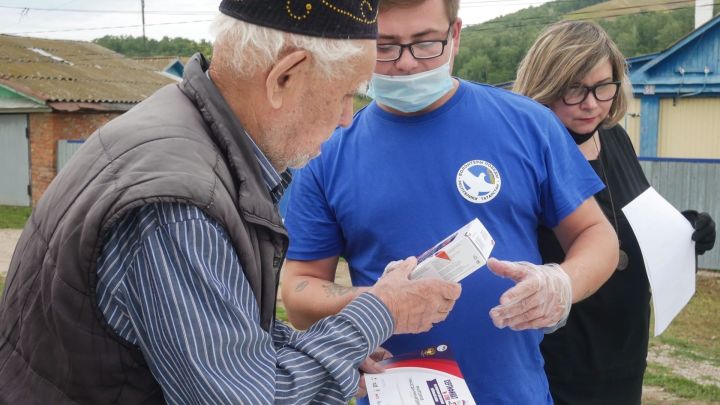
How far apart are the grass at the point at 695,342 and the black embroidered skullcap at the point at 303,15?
542 centimetres

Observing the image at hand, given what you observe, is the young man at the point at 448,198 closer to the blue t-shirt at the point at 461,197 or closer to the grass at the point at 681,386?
the blue t-shirt at the point at 461,197

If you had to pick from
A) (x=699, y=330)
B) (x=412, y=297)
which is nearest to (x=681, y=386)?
(x=699, y=330)

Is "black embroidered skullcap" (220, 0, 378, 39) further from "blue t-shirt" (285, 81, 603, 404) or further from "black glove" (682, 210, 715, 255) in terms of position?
"black glove" (682, 210, 715, 255)

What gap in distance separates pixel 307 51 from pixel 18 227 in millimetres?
17528

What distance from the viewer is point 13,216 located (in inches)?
750

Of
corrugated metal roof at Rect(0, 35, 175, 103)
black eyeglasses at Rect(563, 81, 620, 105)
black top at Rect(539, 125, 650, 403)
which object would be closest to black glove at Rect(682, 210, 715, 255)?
black top at Rect(539, 125, 650, 403)

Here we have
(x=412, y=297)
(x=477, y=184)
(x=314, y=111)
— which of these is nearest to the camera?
(x=314, y=111)

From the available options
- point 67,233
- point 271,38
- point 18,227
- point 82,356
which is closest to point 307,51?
point 271,38

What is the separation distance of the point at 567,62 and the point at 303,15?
6.34 ft

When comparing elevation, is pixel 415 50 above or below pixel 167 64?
below

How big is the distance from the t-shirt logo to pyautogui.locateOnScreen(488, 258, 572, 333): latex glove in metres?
0.24

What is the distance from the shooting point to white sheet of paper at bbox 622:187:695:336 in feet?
9.77

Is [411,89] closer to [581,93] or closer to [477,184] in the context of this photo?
[477,184]

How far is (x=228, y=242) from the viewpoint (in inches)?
56.1
